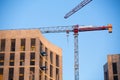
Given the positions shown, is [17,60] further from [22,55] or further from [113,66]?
[113,66]

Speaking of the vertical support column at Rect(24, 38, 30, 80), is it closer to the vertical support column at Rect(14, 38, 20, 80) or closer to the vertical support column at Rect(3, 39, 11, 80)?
the vertical support column at Rect(14, 38, 20, 80)

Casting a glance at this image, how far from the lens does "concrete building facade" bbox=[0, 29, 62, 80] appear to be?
5411 inches

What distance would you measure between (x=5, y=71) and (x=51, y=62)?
3286 cm

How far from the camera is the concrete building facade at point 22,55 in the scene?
137 meters

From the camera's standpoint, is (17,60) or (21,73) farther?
(17,60)

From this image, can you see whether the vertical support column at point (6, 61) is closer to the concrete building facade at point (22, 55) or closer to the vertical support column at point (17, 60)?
the concrete building facade at point (22, 55)

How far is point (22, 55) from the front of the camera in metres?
140

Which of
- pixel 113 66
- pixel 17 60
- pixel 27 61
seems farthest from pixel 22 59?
pixel 113 66

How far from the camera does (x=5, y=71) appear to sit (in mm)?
138125

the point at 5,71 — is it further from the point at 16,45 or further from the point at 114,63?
the point at 114,63

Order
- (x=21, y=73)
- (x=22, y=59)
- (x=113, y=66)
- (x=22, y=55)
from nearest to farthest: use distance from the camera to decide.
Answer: (x=21, y=73), (x=22, y=59), (x=22, y=55), (x=113, y=66)

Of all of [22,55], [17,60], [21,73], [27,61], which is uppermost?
[22,55]

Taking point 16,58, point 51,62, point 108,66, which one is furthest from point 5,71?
point 108,66

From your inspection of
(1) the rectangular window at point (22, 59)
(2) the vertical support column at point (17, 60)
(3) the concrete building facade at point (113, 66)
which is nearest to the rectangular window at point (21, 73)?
(2) the vertical support column at point (17, 60)
